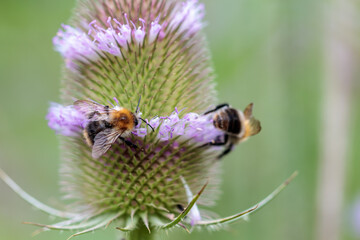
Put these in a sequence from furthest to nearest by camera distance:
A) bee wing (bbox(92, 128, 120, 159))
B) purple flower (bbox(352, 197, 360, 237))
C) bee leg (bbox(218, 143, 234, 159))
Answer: purple flower (bbox(352, 197, 360, 237)) → bee leg (bbox(218, 143, 234, 159)) → bee wing (bbox(92, 128, 120, 159))

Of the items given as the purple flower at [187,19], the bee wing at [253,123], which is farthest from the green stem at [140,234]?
the purple flower at [187,19]

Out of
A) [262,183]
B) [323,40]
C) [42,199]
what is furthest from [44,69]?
[323,40]

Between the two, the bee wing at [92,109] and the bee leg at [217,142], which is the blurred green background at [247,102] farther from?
the bee wing at [92,109]

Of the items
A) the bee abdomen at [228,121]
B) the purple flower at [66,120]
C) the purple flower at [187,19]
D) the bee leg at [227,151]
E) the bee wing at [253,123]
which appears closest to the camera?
Answer: the purple flower at [66,120]

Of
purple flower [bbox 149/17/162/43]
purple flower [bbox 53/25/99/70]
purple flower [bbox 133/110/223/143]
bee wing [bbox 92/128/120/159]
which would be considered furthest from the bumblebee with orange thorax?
purple flower [bbox 149/17/162/43]

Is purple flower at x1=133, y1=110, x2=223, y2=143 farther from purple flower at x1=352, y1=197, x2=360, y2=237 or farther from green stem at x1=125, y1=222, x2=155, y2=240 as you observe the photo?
purple flower at x1=352, y1=197, x2=360, y2=237

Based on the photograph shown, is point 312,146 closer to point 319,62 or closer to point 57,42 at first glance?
point 319,62

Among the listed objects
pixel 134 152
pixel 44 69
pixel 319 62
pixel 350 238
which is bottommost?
pixel 350 238
